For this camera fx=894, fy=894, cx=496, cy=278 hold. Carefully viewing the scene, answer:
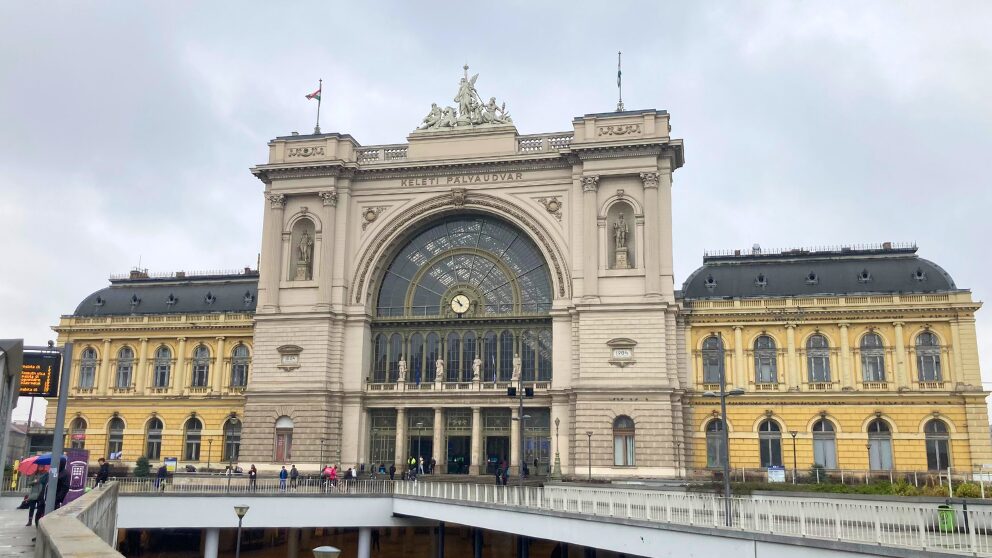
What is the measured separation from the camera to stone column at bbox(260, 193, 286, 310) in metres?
62.2

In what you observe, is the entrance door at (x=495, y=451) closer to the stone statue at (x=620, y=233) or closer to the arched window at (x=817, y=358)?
the stone statue at (x=620, y=233)

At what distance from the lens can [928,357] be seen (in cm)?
5638

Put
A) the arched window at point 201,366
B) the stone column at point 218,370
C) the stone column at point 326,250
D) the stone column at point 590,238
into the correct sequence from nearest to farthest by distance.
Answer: the stone column at point 590,238, the stone column at point 326,250, the stone column at point 218,370, the arched window at point 201,366

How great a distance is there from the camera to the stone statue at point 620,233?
57.7 meters

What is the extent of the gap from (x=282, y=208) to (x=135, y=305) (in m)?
19.2

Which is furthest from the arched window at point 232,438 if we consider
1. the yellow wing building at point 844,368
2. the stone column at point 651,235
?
the yellow wing building at point 844,368

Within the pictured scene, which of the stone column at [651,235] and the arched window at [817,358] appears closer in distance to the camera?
the stone column at [651,235]

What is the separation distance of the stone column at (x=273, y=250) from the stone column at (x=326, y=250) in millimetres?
2891

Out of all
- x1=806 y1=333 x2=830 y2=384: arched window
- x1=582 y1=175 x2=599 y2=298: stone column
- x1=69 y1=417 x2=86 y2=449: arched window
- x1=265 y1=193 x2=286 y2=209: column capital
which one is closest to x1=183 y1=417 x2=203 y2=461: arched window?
x1=69 y1=417 x2=86 y2=449: arched window

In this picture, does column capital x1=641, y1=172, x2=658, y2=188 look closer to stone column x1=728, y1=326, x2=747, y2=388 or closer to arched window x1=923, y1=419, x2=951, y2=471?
stone column x1=728, y1=326, x2=747, y2=388

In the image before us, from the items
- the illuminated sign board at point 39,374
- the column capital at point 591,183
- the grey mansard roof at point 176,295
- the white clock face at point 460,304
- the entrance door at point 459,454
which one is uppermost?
the column capital at point 591,183

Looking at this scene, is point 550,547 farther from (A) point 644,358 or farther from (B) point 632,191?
(B) point 632,191

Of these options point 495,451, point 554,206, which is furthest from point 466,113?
point 495,451

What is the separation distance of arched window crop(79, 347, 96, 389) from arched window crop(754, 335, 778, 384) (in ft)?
165
